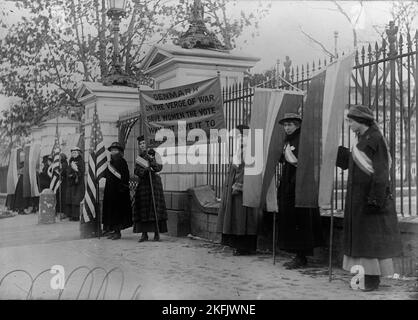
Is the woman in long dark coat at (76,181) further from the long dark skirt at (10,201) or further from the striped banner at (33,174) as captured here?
the long dark skirt at (10,201)

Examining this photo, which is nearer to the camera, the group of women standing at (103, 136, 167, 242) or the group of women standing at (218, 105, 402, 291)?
the group of women standing at (218, 105, 402, 291)

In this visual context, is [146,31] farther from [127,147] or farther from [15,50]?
[127,147]

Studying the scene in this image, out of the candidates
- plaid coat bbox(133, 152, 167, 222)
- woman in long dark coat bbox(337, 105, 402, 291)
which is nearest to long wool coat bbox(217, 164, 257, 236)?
Result: plaid coat bbox(133, 152, 167, 222)

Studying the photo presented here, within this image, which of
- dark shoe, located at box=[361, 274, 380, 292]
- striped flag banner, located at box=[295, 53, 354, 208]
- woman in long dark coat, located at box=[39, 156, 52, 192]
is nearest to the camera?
dark shoe, located at box=[361, 274, 380, 292]

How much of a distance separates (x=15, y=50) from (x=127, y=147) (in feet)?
25.7

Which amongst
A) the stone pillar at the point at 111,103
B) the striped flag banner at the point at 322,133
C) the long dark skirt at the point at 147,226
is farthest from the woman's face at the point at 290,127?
the stone pillar at the point at 111,103

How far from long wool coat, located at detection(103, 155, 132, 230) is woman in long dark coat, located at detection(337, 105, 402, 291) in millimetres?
5130

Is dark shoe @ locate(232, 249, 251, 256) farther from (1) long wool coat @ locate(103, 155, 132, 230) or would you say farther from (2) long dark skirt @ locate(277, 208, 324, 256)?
(1) long wool coat @ locate(103, 155, 132, 230)

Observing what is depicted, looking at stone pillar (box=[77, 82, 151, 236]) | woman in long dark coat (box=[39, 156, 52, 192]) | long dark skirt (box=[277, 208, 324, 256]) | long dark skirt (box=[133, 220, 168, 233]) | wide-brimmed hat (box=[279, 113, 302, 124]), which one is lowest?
long dark skirt (box=[133, 220, 168, 233])

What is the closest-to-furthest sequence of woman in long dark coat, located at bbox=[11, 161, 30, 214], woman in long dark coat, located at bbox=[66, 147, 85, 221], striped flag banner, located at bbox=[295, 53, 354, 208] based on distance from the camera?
striped flag banner, located at bbox=[295, 53, 354, 208], woman in long dark coat, located at bbox=[66, 147, 85, 221], woman in long dark coat, located at bbox=[11, 161, 30, 214]

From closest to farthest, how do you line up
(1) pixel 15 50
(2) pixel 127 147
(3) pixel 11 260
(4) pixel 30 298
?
(4) pixel 30 298
(3) pixel 11 260
(2) pixel 127 147
(1) pixel 15 50

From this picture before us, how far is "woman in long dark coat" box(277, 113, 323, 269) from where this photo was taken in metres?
6.34

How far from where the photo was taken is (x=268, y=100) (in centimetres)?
677

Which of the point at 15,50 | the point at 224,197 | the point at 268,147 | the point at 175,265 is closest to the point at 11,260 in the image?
the point at 175,265
